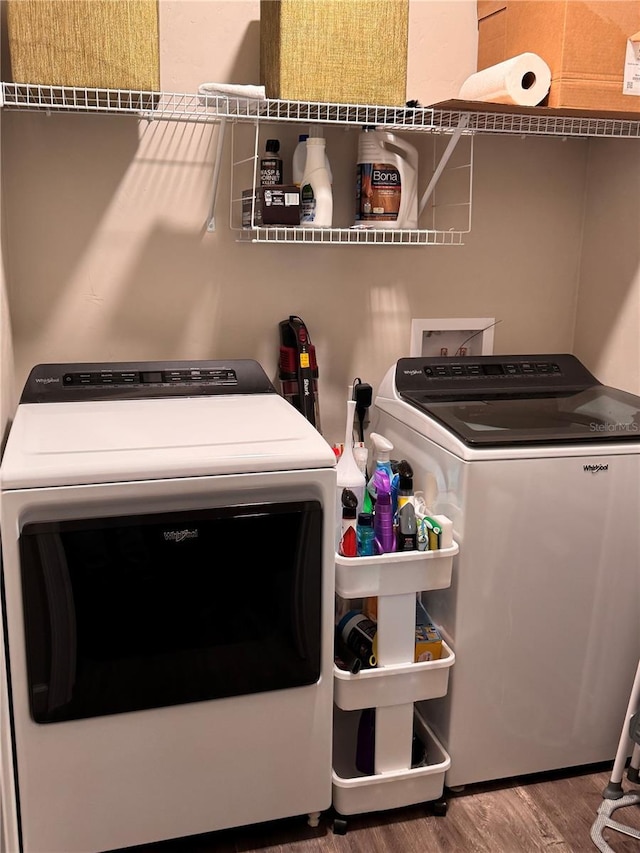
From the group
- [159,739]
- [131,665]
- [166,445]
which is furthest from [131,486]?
[159,739]

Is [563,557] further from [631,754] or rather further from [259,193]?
[259,193]

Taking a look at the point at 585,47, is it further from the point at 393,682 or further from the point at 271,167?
the point at 393,682

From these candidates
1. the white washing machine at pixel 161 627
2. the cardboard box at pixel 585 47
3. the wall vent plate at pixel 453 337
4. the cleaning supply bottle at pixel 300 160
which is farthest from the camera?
the wall vent plate at pixel 453 337

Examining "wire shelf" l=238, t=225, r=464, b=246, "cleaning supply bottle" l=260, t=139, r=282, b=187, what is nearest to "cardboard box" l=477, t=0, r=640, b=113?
"wire shelf" l=238, t=225, r=464, b=246

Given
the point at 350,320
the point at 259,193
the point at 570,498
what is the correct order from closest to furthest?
the point at 570,498 < the point at 259,193 < the point at 350,320

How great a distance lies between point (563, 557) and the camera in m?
1.96

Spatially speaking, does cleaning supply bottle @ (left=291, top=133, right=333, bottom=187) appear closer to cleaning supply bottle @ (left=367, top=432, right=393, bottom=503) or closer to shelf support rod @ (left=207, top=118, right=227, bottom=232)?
shelf support rod @ (left=207, top=118, right=227, bottom=232)

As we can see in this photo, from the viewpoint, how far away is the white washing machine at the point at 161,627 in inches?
63.5

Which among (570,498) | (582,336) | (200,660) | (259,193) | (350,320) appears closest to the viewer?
(200,660)

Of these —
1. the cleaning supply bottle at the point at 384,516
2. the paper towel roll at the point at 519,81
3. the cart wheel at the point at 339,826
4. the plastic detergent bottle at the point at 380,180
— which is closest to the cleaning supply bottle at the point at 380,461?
the cleaning supply bottle at the point at 384,516

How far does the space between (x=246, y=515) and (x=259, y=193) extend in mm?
897

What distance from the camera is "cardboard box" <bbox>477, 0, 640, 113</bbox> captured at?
2029 mm

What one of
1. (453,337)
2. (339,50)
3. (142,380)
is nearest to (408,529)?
(142,380)

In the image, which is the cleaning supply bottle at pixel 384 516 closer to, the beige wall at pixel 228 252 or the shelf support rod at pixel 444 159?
the beige wall at pixel 228 252
